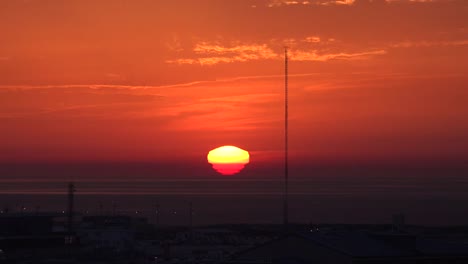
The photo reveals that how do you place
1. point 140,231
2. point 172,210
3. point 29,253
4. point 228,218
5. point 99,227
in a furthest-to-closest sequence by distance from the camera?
1. point 172,210
2. point 228,218
3. point 140,231
4. point 99,227
5. point 29,253

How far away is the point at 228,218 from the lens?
456ft

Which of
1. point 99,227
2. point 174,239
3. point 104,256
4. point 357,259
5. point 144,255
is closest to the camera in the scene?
point 357,259

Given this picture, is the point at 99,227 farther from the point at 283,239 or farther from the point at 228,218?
the point at 228,218

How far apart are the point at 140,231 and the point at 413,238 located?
5442 cm

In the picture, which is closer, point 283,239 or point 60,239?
point 283,239

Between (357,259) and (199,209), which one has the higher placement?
(199,209)

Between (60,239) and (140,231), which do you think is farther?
(140,231)

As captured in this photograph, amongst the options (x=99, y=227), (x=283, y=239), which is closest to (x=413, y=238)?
(x=283, y=239)

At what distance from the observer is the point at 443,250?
31547 mm

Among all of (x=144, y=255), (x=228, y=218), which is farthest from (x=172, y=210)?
(x=144, y=255)

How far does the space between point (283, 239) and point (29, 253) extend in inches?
793

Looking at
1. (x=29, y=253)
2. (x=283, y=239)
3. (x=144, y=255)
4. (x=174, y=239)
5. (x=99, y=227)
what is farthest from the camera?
(x=174, y=239)

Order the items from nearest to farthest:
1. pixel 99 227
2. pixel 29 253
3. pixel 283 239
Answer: pixel 283 239
pixel 29 253
pixel 99 227

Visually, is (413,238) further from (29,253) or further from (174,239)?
(174,239)
